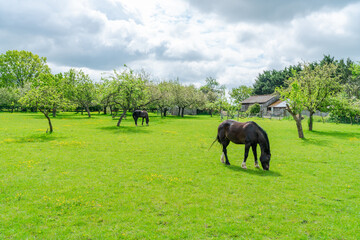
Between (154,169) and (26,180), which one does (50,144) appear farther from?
(154,169)

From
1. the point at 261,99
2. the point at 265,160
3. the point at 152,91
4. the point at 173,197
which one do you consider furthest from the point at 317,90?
the point at 261,99

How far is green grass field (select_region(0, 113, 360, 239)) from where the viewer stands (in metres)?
6.07

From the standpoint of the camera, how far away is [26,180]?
379 inches

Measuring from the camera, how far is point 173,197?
26.8ft

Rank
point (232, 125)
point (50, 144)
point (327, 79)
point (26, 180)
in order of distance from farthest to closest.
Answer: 1. point (327, 79)
2. point (50, 144)
3. point (232, 125)
4. point (26, 180)

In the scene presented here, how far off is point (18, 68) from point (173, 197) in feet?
313

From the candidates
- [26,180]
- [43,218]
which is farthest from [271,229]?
[26,180]

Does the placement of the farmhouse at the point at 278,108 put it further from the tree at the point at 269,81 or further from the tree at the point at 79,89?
the tree at the point at 79,89

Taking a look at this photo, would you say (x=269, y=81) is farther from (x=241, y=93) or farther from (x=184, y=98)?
(x=184, y=98)

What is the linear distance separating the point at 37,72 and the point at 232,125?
303 ft

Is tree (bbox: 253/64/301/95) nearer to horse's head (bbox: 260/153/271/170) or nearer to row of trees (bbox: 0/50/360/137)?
row of trees (bbox: 0/50/360/137)

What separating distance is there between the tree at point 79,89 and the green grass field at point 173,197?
46.2 meters

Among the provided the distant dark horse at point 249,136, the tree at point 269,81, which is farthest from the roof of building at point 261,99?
the distant dark horse at point 249,136

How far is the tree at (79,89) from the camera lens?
56.8 meters
